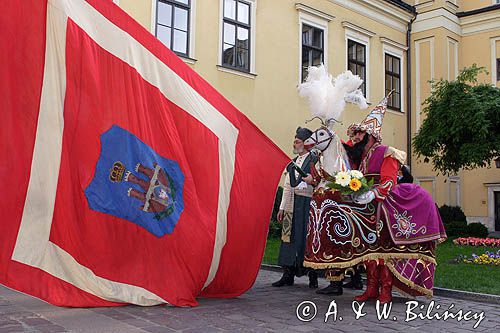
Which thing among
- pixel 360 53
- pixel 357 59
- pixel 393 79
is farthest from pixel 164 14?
pixel 393 79

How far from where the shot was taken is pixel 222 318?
178 inches

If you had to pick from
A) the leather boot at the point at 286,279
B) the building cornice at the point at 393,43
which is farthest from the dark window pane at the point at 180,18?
the building cornice at the point at 393,43

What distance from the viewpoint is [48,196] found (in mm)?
4359

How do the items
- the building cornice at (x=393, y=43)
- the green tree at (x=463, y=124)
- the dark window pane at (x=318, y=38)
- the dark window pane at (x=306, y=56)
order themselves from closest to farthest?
the green tree at (x=463, y=124) < the dark window pane at (x=306, y=56) < the dark window pane at (x=318, y=38) < the building cornice at (x=393, y=43)

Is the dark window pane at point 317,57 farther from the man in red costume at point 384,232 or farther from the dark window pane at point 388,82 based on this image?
the man in red costume at point 384,232

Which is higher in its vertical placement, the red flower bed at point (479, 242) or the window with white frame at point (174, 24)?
the window with white frame at point (174, 24)

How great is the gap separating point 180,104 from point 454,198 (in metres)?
Answer: 17.0

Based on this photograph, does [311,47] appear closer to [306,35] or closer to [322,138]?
[306,35]

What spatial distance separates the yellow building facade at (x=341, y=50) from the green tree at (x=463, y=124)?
2.88 metres

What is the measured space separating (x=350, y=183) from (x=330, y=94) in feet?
3.67

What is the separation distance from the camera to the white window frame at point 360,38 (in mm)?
17078

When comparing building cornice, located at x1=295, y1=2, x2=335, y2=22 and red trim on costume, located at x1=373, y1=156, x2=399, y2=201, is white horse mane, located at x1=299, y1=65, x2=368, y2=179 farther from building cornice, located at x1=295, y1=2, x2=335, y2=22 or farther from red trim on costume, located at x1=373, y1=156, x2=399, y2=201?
building cornice, located at x1=295, y1=2, x2=335, y2=22

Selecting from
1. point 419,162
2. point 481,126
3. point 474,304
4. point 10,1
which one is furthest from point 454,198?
point 10,1

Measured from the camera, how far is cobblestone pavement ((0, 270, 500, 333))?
4.10 metres
